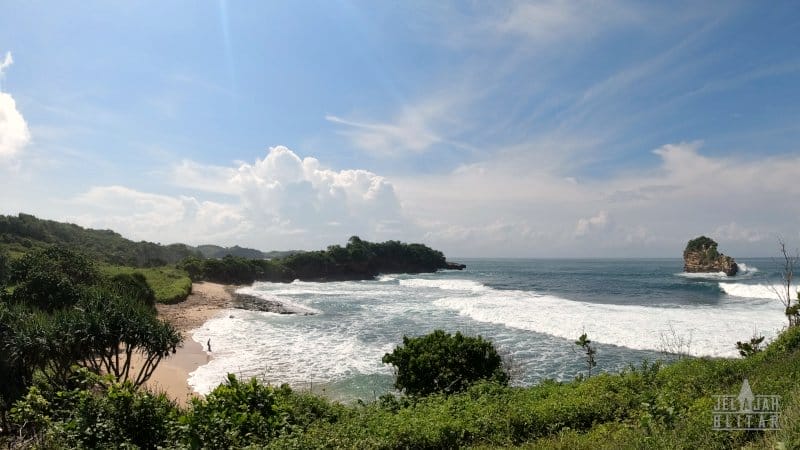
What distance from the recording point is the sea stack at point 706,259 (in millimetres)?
79125

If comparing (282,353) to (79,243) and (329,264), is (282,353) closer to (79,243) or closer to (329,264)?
(329,264)

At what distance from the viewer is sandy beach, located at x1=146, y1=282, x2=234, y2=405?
16898mm

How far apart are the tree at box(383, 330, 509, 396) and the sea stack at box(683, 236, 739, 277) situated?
3328 inches

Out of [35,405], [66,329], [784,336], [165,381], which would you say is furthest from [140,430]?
[784,336]

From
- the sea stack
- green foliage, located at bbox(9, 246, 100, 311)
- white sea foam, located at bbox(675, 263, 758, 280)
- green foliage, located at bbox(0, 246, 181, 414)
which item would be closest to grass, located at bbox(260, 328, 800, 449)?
green foliage, located at bbox(0, 246, 181, 414)

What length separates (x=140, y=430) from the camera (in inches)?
276

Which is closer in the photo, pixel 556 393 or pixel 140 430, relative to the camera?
pixel 140 430

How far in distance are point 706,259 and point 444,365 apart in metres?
94.6

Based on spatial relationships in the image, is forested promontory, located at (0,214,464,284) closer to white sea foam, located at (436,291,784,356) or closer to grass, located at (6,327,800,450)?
white sea foam, located at (436,291,784,356)

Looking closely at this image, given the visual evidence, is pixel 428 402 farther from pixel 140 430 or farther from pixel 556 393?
pixel 140 430

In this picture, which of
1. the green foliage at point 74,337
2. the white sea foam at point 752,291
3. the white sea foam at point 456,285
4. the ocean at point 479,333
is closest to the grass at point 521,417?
the green foliage at point 74,337

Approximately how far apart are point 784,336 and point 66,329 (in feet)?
59.2

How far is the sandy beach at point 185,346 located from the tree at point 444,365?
5.56 m

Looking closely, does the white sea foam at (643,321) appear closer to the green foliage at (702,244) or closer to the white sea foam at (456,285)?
the white sea foam at (456,285)
